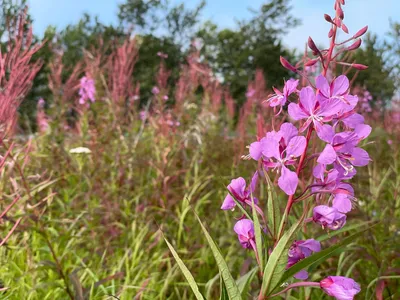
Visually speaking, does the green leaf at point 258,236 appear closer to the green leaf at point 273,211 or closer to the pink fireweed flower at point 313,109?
the green leaf at point 273,211

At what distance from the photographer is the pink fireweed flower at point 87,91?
5.42 meters

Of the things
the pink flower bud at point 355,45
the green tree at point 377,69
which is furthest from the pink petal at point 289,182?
the green tree at point 377,69

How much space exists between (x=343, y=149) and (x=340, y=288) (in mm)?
298

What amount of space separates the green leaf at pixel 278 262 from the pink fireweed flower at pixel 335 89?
278mm

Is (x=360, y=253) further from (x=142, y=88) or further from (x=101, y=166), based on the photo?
(x=142, y=88)

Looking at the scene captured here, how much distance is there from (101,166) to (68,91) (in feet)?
3.62

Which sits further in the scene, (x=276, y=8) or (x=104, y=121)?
(x=276, y=8)

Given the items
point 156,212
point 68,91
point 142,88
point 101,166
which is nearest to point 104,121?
point 68,91

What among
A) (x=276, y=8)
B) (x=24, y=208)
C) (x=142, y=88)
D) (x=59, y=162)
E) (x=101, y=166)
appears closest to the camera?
(x=24, y=208)

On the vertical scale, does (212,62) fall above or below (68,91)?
above

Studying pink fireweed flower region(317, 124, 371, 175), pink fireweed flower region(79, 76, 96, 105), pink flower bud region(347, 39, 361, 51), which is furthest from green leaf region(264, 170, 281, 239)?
pink fireweed flower region(79, 76, 96, 105)

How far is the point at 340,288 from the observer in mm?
1043

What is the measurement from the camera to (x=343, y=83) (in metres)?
1.08

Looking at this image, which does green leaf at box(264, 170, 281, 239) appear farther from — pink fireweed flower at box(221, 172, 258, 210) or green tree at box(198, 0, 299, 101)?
green tree at box(198, 0, 299, 101)
